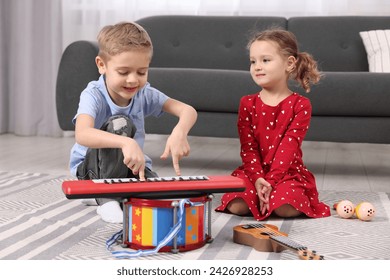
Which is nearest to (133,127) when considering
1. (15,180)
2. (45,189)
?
(45,189)

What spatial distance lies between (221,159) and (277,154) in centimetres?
132

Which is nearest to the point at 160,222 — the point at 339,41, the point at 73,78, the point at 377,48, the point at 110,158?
the point at 110,158

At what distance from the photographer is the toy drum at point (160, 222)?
1463 mm

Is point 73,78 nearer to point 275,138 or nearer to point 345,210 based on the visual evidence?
point 275,138

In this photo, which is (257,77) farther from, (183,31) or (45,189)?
(183,31)

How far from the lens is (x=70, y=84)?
278 centimetres

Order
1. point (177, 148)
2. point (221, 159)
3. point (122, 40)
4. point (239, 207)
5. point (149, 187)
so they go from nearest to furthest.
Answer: point (149, 187) → point (177, 148) → point (122, 40) → point (239, 207) → point (221, 159)

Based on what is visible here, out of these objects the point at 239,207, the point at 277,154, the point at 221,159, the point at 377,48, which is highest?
the point at 377,48

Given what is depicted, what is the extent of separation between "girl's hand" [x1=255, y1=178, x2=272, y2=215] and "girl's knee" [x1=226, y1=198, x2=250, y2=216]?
49 mm

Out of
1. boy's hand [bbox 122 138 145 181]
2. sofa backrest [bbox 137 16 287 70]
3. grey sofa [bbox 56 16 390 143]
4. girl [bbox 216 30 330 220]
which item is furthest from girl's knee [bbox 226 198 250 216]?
sofa backrest [bbox 137 16 287 70]

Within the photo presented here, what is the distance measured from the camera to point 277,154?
201 centimetres

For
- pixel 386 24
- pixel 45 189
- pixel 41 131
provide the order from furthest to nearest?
pixel 41 131 → pixel 386 24 → pixel 45 189

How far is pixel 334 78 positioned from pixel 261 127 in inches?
29.4

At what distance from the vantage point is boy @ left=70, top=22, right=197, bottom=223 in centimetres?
160
